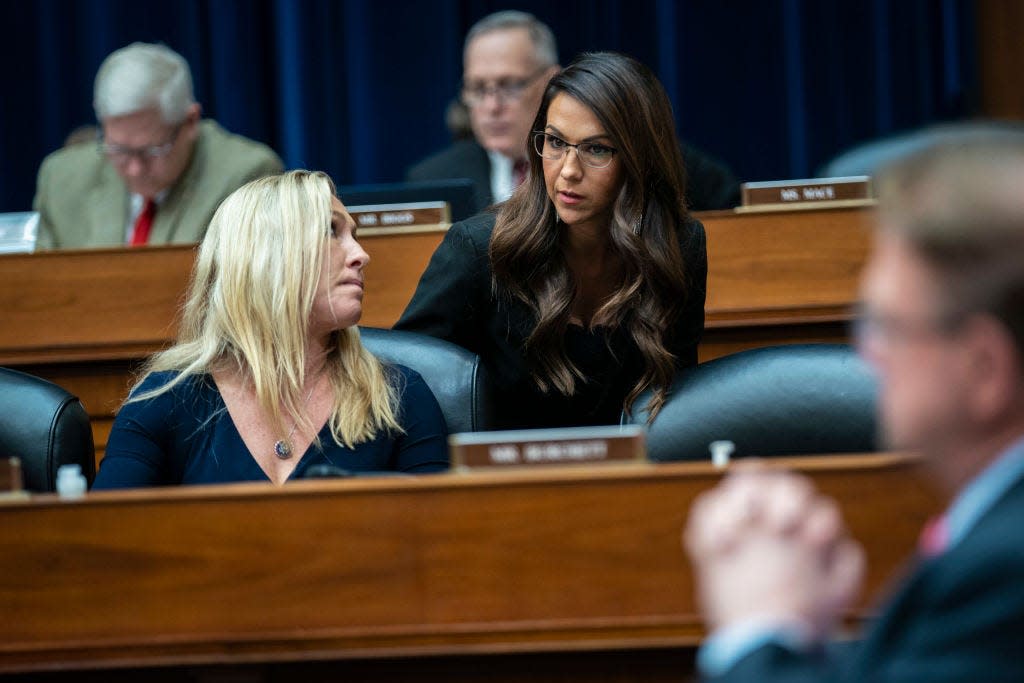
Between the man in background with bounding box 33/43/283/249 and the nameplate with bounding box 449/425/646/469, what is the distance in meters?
2.30

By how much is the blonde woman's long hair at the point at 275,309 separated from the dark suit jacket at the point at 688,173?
1.35 m

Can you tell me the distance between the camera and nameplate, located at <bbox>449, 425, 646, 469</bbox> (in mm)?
1592

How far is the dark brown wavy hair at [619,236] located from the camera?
2.59 metres

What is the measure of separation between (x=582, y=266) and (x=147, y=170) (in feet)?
5.22

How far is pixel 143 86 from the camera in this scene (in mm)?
3875

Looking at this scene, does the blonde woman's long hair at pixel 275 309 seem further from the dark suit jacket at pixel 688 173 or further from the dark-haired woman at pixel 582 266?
the dark suit jacket at pixel 688 173

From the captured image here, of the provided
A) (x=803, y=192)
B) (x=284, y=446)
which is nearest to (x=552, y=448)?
(x=284, y=446)

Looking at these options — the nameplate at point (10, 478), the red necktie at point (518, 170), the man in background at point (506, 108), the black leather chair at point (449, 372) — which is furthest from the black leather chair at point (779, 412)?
the red necktie at point (518, 170)

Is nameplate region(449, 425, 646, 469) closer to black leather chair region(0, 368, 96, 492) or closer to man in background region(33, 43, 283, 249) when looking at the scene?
black leather chair region(0, 368, 96, 492)

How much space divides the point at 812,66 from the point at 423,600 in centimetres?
408

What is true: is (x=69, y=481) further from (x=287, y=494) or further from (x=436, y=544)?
(x=436, y=544)

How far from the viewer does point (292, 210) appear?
231 centimetres

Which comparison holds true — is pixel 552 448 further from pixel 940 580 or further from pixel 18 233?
pixel 18 233

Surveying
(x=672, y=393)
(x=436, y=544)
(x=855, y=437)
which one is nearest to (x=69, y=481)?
(x=436, y=544)
